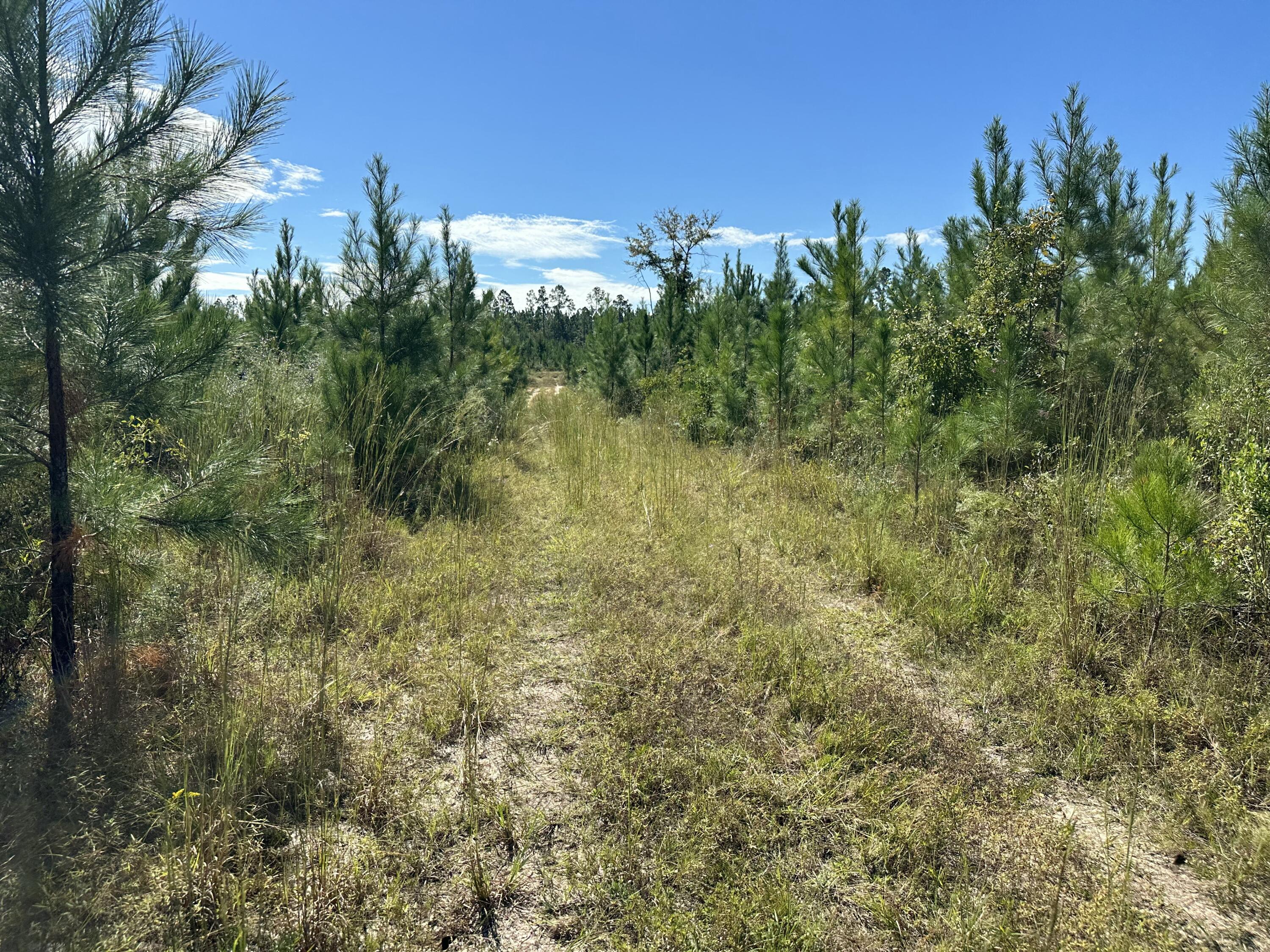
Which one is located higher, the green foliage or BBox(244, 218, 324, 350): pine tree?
BBox(244, 218, 324, 350): pine tree

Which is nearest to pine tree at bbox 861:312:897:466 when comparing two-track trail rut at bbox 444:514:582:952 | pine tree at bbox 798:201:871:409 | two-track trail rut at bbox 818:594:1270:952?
pine tree at bbox 798:201:871:409

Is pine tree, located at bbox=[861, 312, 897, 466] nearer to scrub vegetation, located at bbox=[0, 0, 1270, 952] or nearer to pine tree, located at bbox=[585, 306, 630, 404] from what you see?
scrub vegetation, located at bbox=[0, 0, 1270, 952]

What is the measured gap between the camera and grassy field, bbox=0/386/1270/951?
5.78ft

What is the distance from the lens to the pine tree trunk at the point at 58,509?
91.4 inches

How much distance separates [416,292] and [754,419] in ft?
17.0

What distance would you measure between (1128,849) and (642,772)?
156 centimetres

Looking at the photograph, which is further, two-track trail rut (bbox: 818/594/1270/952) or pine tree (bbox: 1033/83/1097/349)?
pine tree (bbox: 1033/83/1097/349)

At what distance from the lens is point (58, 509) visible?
2322 mm

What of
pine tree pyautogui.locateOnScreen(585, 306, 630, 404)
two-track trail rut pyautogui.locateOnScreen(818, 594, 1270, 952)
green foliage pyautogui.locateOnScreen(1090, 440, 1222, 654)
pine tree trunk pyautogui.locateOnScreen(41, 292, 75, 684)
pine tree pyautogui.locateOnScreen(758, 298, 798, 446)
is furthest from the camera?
pine tree pyautogui.locateOnScreen(585, 306, 630, 404)

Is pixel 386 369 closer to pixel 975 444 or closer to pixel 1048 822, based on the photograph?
pixel 975 444

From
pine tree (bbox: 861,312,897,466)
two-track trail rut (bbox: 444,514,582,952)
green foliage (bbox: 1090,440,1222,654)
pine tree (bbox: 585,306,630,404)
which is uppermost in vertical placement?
pine tree (bbox: 585,306,630,404)

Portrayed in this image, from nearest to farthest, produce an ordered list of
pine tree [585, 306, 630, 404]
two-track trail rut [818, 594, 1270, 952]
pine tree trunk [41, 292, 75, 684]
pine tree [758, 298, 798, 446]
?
two-track trail rut [818, 594, 1270, 952], pine tree trunk [41, 292, 75, 684], pine tree [758, 298, 798, 446], pine tree [585, 306, 630, 404]

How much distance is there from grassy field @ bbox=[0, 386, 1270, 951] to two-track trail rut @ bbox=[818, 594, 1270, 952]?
11 mm

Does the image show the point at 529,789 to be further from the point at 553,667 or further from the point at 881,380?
the point at 881,380
